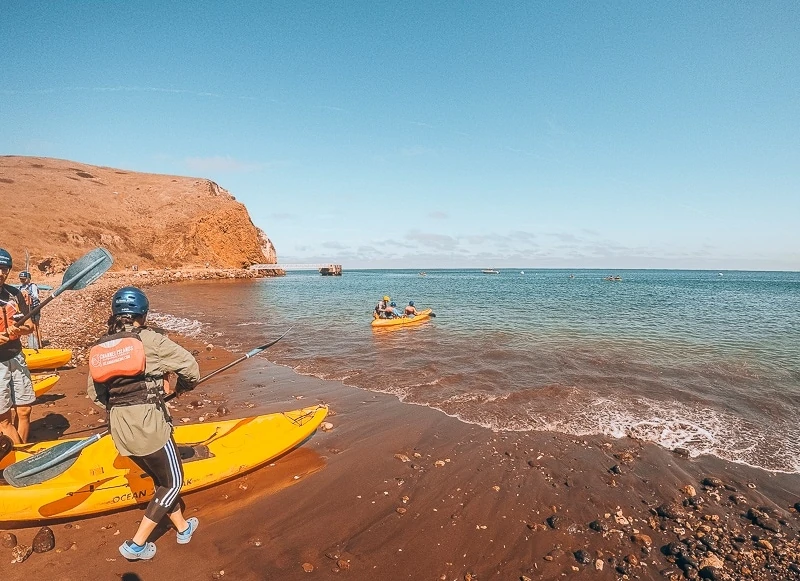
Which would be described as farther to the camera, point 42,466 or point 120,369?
point 42,466

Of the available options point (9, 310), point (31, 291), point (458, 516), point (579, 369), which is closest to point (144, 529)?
point (458, 516)

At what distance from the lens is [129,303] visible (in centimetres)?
388

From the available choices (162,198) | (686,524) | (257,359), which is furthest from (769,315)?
(162,198)

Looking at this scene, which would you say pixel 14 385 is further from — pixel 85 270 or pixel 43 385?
pixel 43 385

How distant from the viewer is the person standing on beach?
17.6 feet

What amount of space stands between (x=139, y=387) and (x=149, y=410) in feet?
0.84

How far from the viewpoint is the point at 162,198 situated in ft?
250

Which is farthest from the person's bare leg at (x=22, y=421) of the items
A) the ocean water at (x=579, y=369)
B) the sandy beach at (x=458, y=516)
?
the ocean water at (x=579, y=369)

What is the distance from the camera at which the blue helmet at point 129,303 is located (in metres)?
3.83

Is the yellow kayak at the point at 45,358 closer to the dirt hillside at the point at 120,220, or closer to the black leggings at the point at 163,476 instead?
the black leggings at the point at 163,476

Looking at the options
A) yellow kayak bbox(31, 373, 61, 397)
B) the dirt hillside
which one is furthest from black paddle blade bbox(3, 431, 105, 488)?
the dirt hillside

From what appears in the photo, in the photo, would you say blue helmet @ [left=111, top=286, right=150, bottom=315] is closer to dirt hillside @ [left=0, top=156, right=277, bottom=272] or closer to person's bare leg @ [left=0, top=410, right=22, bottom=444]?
person's bare leg @ [left=0, top=410, right=22, bottom=444]

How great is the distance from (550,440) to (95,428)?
28.7 feet

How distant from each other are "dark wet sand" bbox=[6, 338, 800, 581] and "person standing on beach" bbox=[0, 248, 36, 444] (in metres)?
1.66
